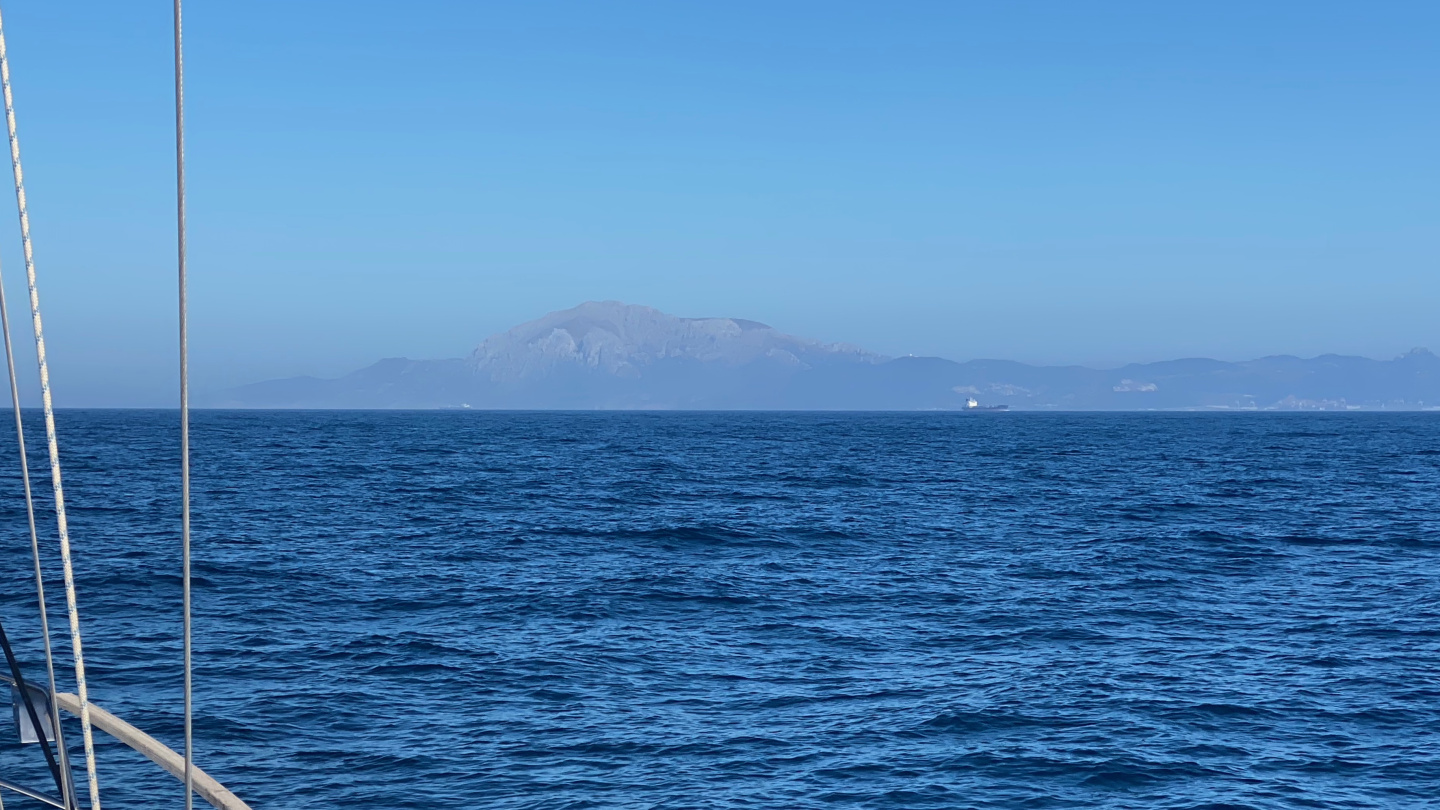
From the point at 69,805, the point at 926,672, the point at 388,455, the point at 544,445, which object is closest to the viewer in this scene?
the point at 69,805

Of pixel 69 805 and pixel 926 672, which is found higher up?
pixel 69 805

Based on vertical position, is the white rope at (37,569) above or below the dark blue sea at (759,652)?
above

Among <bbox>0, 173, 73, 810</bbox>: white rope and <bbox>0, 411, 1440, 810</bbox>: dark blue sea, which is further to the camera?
<bbox>0, 411, 1440, 810</bbox>: dark blue sea

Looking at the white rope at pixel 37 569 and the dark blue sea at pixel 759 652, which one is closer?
the white rope at pixel 37 569

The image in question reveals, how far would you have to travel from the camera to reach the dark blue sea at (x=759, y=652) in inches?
711

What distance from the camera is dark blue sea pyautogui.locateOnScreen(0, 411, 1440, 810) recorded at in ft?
59.2

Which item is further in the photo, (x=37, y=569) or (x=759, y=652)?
(x=759, y=652)

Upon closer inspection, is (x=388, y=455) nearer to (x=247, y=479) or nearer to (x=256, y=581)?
(x=247, y=479)

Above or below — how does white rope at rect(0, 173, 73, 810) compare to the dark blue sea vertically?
above

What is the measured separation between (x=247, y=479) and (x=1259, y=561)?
61.5 metres

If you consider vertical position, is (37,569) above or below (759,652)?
above

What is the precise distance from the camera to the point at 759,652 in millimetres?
26375

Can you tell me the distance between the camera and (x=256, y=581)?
3522cm

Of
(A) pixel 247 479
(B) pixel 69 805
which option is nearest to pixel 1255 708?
(B) pixel 69 805
